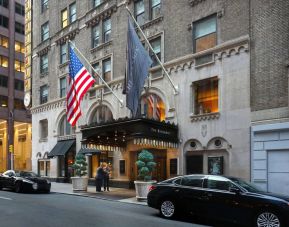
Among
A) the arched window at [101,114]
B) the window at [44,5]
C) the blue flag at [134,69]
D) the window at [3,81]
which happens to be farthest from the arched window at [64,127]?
the window at [3,81]

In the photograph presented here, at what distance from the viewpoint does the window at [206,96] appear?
847 inches

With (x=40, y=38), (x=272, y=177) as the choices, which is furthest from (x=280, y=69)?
(x=40, y=38)

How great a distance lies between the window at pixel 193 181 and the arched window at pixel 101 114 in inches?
614

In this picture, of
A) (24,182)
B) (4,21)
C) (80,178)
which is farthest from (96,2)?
(4,21)

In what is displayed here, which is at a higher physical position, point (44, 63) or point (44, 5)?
point (44, 5)

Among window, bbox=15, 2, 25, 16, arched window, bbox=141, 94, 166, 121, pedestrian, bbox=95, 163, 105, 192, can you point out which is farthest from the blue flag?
window, bbox=15, 2, 25, 16

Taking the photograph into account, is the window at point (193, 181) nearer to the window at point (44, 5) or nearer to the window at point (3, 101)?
the window at point (44, 5)

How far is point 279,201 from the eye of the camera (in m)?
10.9

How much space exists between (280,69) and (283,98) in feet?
4.53

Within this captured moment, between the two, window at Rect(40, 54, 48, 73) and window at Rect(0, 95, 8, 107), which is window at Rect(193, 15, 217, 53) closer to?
window at Rect(40, 54, 48, 73)

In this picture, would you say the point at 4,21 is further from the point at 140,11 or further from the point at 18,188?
the point at 18,188

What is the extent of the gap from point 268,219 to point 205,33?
13.4 m

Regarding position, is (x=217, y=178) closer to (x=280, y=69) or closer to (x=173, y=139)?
(x=280, y=69)

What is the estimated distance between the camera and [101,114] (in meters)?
29.4
